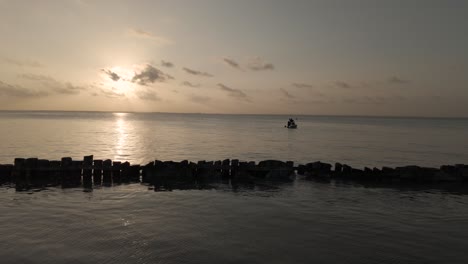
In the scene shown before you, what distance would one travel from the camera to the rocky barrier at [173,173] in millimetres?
22281

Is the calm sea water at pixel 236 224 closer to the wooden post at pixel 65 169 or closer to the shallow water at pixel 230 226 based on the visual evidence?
the shallow water at pixel 230 226

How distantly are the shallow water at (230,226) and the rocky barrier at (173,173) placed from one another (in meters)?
2.48

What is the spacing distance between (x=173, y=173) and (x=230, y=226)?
1068cm

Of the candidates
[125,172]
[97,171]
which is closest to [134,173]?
[125,172]

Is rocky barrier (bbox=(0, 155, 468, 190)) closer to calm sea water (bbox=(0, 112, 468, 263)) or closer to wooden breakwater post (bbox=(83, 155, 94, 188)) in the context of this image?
wooden breakwater post (bbox=(83, 155, 94, 188))

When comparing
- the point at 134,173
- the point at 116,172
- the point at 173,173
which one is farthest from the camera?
the point at 134,173

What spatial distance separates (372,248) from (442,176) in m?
16.5

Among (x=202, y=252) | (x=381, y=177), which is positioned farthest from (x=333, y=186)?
(x=202, y=252)

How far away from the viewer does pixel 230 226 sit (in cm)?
1436

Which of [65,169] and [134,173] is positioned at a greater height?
[65,169]

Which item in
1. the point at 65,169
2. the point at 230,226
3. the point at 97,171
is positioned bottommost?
the point at 230,226

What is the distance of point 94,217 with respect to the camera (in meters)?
15.0

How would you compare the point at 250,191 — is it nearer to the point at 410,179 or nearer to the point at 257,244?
the point at 257,244

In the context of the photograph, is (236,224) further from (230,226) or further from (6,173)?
(6,173)
